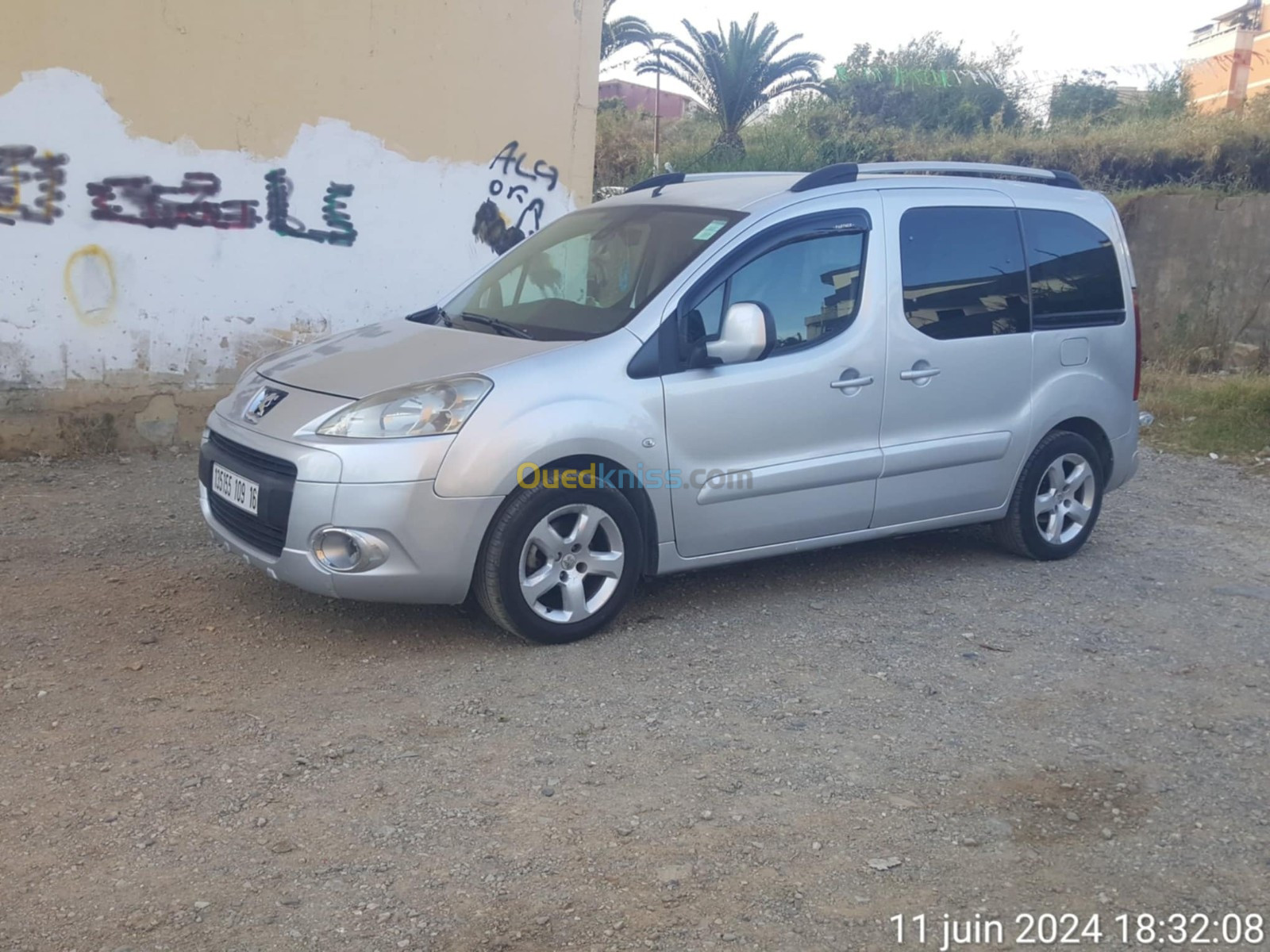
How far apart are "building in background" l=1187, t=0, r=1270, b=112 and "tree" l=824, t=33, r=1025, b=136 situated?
5.17 metres

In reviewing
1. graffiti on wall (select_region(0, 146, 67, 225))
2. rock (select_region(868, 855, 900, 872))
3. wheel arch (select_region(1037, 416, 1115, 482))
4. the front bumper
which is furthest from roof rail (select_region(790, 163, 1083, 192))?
graffiti on wall (select_region(0, 146, 67, 225))

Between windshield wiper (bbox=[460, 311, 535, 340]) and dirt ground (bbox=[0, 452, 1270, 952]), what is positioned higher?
windshield wiper (bbox=[460, 311, 535, 340])

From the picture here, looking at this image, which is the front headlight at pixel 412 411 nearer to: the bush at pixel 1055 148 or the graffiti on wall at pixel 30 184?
the graffiti on wall at pixel 30 184

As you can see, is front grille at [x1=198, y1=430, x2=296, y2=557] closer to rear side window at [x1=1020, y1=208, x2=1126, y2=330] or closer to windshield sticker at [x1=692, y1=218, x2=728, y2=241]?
windshield sticker at [x1=692, y1=218, x2=728, y2=241]

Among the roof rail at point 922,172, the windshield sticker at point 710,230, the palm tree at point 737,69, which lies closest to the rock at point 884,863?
the windshield sticker at point 710,230

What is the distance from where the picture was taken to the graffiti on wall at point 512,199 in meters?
8.30

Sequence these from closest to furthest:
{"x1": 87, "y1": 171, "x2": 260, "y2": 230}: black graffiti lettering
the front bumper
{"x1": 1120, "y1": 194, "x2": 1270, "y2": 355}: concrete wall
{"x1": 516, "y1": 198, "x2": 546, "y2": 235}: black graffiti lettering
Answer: the front bumper
{"x1": 87, "y1": 171, "x2": 260, "y2": 230}: black graffiti lettering
{"x1": 516, "y1": 198, "x2": 546, "y2": 235}: black graffiti lettering
{"x1": 1120, "y1": 194, "x2": 1270, "y2": 355}: concrete wall

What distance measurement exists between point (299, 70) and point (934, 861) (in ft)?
20.8

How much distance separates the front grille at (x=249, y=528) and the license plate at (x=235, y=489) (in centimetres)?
3

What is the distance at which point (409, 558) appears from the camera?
4273 mm

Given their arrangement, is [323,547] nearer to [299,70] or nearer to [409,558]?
[409,558]

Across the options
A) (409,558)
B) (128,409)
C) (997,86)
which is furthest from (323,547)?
(997,86)

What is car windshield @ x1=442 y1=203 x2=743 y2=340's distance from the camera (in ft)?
16.0

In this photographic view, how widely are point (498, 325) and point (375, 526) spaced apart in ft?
3.98
